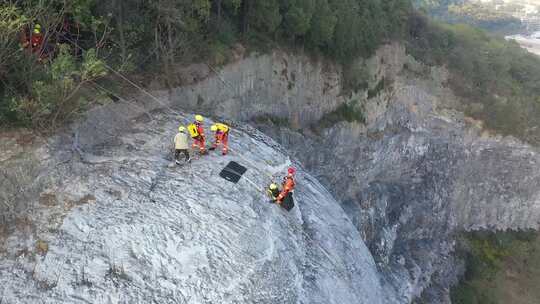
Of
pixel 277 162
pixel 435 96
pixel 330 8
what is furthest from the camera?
pixel 435 96

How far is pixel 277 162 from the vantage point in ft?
48.8

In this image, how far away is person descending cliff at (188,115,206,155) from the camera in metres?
12.8

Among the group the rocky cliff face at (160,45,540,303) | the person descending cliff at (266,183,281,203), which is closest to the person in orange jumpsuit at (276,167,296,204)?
the person descending cliff at (266,183,281,203)

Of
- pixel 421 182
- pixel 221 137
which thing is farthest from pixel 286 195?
pixel 421 182

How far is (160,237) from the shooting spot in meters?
10.4

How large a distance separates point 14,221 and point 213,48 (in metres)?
12.0

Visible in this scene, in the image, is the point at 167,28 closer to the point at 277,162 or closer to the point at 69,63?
the point at 69,63

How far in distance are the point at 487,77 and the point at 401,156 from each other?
11930 mm

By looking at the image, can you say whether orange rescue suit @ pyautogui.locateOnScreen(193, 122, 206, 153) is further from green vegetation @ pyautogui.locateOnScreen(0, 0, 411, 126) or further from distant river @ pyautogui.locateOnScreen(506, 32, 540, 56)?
distant river @ pyautogui.locateOnScreen(506, 32, 540, 56)

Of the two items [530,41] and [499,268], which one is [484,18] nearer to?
[530,41]

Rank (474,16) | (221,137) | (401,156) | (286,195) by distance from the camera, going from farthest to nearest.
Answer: (474,16)
(401,156)
(221,137)
(286,195)

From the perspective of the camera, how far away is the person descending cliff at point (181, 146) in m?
12.0

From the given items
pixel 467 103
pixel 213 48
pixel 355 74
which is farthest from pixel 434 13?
pixel 213 48

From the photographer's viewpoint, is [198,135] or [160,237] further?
[198,135]
